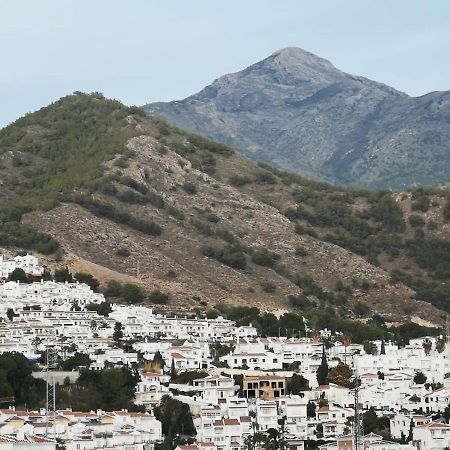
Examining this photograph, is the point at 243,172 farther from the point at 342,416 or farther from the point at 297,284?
the point at 342,416

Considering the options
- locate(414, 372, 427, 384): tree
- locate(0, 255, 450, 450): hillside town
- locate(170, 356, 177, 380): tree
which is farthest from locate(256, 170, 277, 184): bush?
locate(170, 356, 177, 380): tree

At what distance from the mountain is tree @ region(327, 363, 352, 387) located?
70.7ft

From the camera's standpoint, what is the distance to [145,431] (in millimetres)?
56281

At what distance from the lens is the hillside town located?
185ft

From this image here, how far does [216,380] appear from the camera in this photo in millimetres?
65438

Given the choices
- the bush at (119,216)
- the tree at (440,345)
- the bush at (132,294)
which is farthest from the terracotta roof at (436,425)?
the bush at (119,216)

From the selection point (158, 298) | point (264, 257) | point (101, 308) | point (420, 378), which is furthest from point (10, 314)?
point (264, 257)

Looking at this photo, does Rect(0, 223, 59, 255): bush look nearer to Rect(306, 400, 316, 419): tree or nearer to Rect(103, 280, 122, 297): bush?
Rect(103, 280, 122, 297): bush

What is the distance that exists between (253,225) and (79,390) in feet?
181

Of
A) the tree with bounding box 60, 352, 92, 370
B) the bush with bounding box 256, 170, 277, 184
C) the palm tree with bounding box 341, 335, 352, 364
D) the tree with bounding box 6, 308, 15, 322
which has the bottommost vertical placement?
the tree with bounding box 60, 352, 92, 370

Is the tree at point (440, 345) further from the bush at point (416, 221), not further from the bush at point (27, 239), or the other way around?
the bush at point (416, 221)

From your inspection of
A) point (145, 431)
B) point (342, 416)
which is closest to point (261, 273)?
point (342, 416)

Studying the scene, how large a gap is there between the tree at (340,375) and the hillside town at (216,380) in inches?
3.0

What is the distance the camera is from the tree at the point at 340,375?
69.0m
